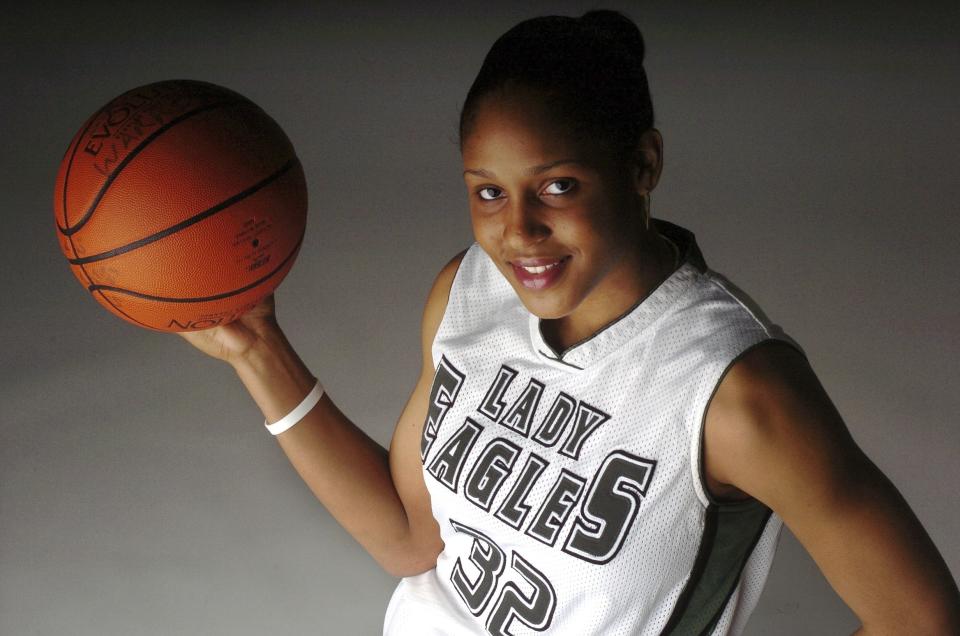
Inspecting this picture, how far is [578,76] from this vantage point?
1114mm

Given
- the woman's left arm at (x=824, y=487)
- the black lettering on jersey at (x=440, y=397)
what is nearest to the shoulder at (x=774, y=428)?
the woman's left arm at (x=824, y=487)

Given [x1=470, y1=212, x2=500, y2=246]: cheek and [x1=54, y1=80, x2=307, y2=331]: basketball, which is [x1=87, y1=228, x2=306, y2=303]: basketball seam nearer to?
[x1=54, y1=80, x2=307, y2=331]: basketball

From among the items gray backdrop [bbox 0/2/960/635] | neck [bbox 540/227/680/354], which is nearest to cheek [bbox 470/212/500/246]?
neck [bbox 540/227/680/354]

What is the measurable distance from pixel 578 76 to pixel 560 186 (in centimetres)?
12

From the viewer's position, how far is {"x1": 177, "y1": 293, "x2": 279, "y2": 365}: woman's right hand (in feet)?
4.60

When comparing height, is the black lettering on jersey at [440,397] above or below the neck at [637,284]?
below

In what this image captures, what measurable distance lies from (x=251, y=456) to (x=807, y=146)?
2.01 m

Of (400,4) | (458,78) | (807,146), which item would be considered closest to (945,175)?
(807,146)

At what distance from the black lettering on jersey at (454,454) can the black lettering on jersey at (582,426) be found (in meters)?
0.13

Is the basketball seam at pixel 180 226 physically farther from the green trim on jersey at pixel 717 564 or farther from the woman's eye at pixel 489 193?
the green trim on jersey at pixel 717 564

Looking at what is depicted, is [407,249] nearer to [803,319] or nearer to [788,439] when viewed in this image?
[803,319]

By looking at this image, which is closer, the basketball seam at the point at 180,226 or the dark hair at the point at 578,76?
the dark hair at the point at 578,76

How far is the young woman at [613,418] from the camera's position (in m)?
1.08

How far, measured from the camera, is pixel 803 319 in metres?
2.82
